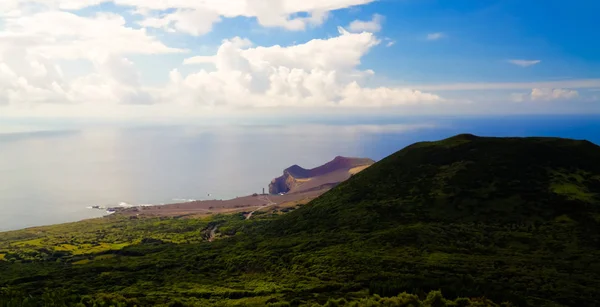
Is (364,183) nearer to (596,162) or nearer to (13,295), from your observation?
(596,162)

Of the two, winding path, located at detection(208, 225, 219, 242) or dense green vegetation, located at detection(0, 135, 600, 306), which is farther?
winding path, located at detection(208, 225, 219, 242)

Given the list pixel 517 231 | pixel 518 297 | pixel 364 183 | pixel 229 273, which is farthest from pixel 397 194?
pixel 518 297

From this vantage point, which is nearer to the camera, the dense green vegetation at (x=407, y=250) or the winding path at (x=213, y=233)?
the dense green vegetation at (x=407, y=250)

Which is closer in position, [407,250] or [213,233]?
[407,250]

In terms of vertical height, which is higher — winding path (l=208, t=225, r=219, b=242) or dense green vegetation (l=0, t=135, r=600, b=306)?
dense green vegetation (l=0, t=135, r=600, b=306)

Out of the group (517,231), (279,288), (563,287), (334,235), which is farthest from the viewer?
(334,235)

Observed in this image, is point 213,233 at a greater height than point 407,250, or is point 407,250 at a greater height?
point 407,250

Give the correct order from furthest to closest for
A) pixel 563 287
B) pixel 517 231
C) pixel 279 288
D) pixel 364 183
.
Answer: pixel 364 183, pixel 517 231, pixel 279 288, pixel 563 287

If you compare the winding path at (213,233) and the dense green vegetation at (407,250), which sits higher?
the dense green vegetation at (407,250)
